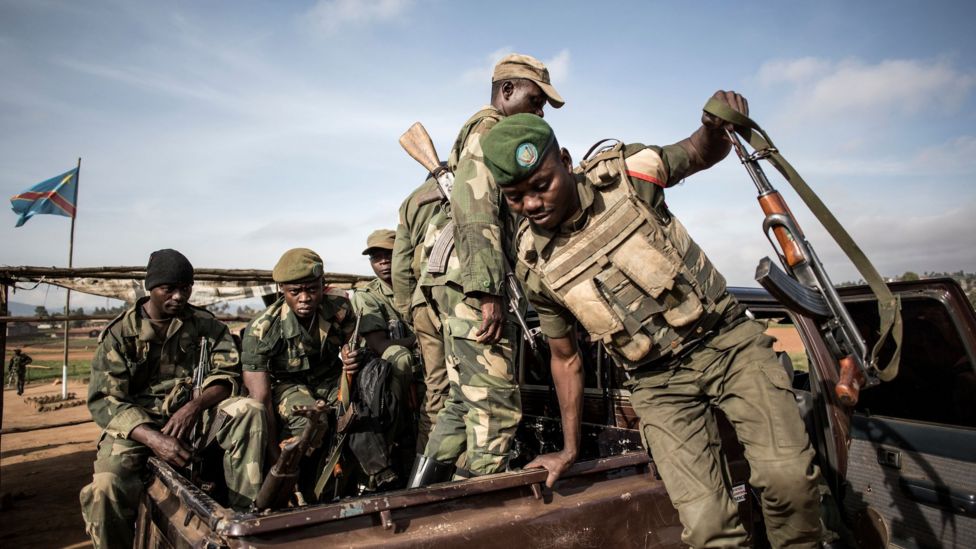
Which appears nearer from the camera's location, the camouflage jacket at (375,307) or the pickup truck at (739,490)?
the pickup truck at (739,490)

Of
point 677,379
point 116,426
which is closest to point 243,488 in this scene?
point 116,426

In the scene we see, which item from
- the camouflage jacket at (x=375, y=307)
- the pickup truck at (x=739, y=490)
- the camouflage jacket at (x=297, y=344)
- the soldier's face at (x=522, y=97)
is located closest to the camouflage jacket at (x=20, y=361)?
the camouflage jacket at (x=375, y=307)

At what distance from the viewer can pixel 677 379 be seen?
89.8 inches

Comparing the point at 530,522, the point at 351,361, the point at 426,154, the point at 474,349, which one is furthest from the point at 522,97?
the point at 530,522

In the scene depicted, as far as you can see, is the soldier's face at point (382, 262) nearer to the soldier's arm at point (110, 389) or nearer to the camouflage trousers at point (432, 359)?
the camouflage trousers at point (432, 359)

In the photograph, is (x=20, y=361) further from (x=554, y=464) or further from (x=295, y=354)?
(x=554, y=464)

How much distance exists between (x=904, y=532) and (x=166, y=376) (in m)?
4.07

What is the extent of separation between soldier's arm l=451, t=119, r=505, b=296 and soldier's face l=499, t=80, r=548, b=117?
0.41 meters

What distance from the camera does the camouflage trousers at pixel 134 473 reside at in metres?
3.08

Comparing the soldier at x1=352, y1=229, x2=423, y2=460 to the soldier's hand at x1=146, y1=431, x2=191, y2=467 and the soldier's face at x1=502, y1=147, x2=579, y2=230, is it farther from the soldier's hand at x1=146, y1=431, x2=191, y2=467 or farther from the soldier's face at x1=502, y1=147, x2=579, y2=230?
the soldier's face at x1=502, y1=147, x2=579, y2=230

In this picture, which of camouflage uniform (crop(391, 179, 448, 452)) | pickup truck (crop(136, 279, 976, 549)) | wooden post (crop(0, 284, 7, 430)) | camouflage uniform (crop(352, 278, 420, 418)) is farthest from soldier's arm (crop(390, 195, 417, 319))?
wooden post (crop(0, 284, 7, 430))

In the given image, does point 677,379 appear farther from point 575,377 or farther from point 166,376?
point 166,376

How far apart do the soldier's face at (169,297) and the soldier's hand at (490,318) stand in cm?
216

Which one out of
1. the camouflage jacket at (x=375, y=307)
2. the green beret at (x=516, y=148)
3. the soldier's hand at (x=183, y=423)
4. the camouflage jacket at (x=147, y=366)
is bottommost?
the soldier's hand at (x=183, y=423)
